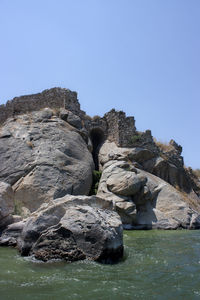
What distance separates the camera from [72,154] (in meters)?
20.1

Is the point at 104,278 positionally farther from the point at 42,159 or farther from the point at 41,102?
the point at 41,102

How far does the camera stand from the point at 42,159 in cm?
1853

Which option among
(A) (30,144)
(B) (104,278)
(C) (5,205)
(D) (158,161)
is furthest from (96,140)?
(B) (104,278)

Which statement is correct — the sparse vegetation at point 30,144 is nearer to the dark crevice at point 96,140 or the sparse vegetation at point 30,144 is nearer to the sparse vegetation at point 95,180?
the sparse vegetation at point 95,180

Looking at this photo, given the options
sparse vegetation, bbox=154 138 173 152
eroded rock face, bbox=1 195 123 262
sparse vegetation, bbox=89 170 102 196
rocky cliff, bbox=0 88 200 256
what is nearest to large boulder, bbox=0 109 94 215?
rocky cliff, bbox=0 88 200 256

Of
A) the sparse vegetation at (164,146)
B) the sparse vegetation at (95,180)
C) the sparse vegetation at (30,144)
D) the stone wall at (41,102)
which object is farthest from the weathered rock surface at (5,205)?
the sparse vegetation at (164,146)

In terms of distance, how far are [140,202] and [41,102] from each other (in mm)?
11492

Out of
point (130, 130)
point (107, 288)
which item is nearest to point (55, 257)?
point (107, 288)

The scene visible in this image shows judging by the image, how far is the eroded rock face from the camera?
869 cm

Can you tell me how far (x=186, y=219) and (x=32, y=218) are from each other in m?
12.5

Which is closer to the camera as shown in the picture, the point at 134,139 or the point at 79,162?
the point at 79,162

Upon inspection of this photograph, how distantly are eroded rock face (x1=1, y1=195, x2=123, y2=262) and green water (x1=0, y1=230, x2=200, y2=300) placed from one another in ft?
1.36

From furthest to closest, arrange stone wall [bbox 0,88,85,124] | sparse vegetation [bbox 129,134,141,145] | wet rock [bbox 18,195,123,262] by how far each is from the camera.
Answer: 1. sparse vegetation [bbox 129,134,141,145]
2. stone wall [bbox 0,88,85,124]
3. wet rock [bbox 18,195,123,262]

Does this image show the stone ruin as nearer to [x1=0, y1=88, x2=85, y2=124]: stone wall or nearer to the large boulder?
[x1=0, y1=88, x2=85, y2=124]: stone wall
